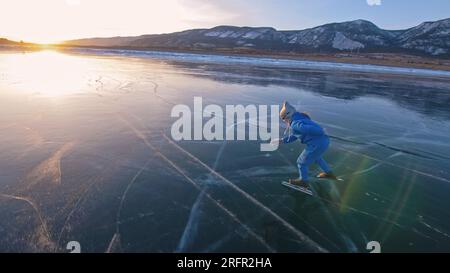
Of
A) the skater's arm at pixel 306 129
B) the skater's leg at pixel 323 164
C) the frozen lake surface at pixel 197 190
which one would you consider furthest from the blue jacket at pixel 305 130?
the frozen lake surface at pixel 197 190

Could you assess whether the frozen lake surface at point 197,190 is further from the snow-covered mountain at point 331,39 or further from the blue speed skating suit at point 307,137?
the snow-covered mountain at point 331,39

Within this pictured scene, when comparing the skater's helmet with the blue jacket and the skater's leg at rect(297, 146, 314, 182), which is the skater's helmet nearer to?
the blue jacket

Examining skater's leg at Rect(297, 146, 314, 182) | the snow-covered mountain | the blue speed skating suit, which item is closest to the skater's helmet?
the blue speed skating suit

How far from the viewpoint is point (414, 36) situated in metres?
138

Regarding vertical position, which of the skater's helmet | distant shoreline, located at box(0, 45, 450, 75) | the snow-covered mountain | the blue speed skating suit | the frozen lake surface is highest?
the snow-covered mountain

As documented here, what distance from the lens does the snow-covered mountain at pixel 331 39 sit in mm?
115756

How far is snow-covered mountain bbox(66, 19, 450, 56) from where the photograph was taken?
380ft

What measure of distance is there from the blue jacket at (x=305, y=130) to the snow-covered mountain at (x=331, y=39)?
10717 centimetres

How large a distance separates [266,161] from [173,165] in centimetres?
178

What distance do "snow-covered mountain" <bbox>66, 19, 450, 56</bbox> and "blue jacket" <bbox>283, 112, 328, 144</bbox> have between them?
107 m

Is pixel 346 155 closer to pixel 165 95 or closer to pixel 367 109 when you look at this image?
pixel 367 109

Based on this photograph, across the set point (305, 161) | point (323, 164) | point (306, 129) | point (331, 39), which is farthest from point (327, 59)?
point (331, 39)

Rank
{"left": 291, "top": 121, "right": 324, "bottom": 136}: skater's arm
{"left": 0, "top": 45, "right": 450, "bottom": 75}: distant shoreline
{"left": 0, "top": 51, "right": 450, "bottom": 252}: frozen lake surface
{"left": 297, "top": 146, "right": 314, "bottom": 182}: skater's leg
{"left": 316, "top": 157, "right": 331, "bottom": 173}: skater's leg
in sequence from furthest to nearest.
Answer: {"left": 0, "top": 45, "right": 450, "bottom": 75}: distant shoreline < {"left": 316, "top": 157, "right": 331, "bottom": 173}: skater's leg < {"left": 297, "top": 146, "right": 314, "bottom": 182}: skater's leg < {"left": 291, "top": 121, "right": 324, "bottom": 136}: skater's arm < {"left": 0, "top": 51, "right": 450, "bottom": 252}: frozen lake surface
